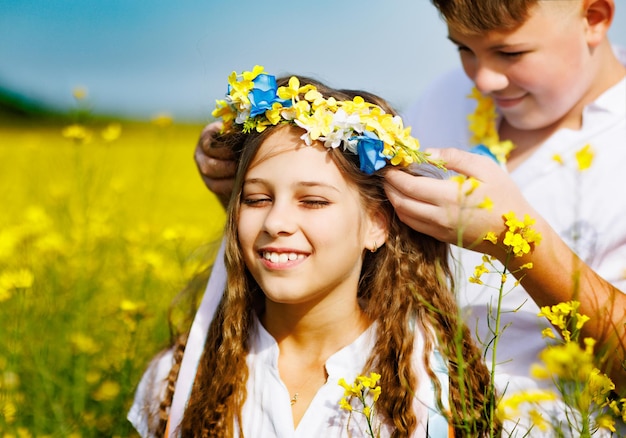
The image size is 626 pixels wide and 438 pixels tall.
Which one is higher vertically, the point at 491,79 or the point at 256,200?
the point at 491,79

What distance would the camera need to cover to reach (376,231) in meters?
2.49

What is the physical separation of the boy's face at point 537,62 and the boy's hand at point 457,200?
1.79 ft

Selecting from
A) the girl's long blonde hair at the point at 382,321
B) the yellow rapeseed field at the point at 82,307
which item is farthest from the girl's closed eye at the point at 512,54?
the yellow rapeseed field at the point at 82,307

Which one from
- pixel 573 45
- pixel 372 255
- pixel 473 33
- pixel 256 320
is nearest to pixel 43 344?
pixel 256 320

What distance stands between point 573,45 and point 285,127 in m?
A: 1.13

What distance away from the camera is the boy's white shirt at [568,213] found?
2691mm

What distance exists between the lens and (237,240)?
2.52 m

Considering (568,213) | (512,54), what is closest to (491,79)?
(512,54)

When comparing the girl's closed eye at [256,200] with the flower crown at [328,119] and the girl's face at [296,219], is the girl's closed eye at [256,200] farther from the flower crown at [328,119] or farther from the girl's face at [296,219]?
the flower crown at [328,119]

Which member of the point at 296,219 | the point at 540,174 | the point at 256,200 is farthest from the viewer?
the point at 540,174

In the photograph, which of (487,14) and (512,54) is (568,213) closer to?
(512,54)

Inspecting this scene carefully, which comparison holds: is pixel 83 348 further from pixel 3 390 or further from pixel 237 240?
pixel 237 240

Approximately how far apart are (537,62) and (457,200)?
2.54ft

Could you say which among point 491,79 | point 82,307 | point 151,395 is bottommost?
point 151,395
